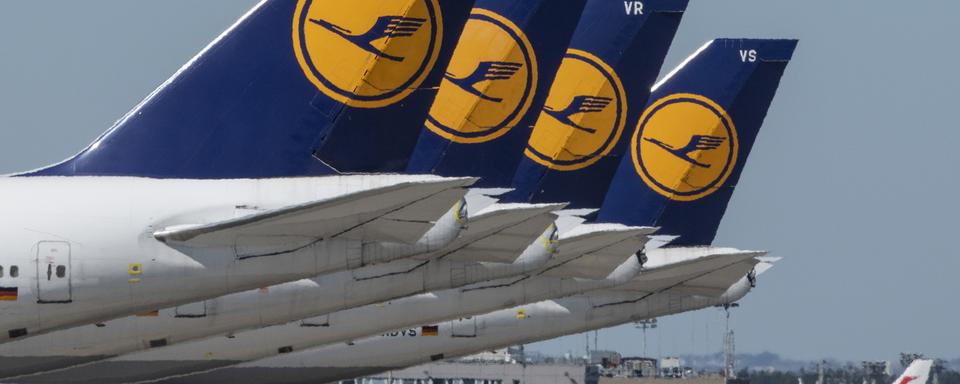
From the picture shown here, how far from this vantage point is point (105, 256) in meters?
28.0

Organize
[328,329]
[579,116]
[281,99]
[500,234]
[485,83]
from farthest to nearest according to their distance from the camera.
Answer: [579,116]
[328,329]
[485,83]
[500,234]
[281,99]

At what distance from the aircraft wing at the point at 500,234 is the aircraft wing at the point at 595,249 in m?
4.38

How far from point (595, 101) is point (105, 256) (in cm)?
2220

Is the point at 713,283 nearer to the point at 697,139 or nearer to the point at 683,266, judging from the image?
the point at 683,266

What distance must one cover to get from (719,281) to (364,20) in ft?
90.4

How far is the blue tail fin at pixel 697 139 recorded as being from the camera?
55.8 m

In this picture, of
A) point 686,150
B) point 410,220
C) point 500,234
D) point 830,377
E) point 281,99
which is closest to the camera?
point 410,220

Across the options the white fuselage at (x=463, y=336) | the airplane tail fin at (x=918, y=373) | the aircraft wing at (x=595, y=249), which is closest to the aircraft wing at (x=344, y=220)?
the aircraft wing at (x=595, y=249)

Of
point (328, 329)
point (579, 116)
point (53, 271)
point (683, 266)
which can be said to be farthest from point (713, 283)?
point (53, 271)

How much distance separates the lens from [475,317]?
53.6 meters

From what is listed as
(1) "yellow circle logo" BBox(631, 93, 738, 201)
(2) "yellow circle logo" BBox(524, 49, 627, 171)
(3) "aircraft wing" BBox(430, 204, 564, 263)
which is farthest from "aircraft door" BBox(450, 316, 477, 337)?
(3) "aircraft wing" BBox(430, 204, 564, 263)

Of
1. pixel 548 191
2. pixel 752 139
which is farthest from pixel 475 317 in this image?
pixel 752 139

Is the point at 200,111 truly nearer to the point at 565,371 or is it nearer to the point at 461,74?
the point at 461,74

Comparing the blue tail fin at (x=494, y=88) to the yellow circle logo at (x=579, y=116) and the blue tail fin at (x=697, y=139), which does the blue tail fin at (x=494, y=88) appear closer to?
the yellow circle logo at (x=579, y=116)
